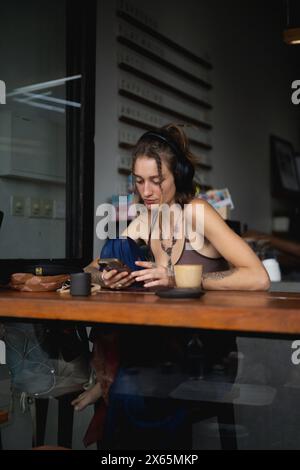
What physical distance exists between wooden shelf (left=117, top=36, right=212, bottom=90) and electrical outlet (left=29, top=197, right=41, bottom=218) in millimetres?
1257

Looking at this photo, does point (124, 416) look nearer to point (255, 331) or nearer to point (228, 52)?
point (255, 331)

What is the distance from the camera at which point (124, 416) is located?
4.75ft

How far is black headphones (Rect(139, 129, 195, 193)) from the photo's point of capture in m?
2.22

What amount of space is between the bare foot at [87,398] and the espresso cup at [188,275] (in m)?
0.36

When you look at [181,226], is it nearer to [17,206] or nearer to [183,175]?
[183,175]

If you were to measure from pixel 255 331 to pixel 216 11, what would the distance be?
14.5ft

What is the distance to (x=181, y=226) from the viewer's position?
7.34 ft

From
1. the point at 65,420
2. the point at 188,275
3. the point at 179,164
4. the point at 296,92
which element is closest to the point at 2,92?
the point at 179,164

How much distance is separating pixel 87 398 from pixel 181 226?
87 cm

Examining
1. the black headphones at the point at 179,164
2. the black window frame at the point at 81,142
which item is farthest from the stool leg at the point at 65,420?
the black window frame at the point at 81,142

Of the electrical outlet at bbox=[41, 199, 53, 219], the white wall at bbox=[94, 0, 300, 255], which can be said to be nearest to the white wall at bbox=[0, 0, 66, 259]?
the electrical outlet at bbox=[41, 199, 53, 219]

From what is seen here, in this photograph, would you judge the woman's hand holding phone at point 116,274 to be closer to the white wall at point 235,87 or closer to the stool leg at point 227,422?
the stool leg at point 227,422

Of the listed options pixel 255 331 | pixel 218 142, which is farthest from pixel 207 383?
pixel 218 142

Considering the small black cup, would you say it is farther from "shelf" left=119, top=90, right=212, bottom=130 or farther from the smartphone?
"shelf" left=119, top=90, right=212, bottom=130
